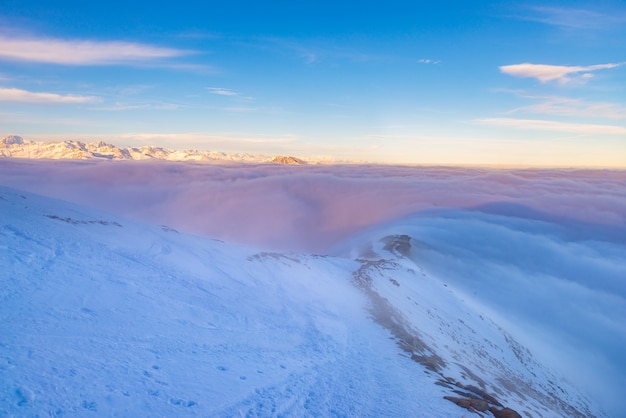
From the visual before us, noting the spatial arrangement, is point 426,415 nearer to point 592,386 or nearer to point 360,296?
point 360,296

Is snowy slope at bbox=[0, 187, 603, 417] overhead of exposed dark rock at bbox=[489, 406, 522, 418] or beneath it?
overhead

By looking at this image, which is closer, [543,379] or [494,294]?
[543,379]

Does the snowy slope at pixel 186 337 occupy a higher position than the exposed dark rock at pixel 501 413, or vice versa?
the snowy slope at pixel 186 337

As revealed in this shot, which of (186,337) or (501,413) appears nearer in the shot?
(186,337)

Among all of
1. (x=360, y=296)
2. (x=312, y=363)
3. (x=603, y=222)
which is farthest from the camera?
(x=603, y=222)

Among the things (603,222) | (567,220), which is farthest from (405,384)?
(603,222)

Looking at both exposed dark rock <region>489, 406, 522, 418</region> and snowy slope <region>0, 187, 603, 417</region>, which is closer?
snowy slope <region>0, 187, 603, 417</region>

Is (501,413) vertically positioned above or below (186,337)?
below

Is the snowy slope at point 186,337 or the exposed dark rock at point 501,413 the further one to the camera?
the exposed dark rock at point 501,413
